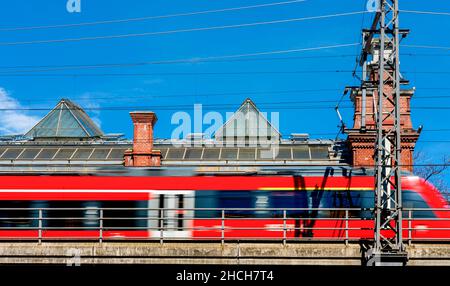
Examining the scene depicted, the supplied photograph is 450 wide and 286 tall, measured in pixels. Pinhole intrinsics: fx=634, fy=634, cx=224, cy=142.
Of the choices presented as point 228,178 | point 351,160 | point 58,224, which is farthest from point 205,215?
point 351,160

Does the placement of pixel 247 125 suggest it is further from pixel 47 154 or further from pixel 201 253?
pixel 201 253

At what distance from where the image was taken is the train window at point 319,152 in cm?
3731

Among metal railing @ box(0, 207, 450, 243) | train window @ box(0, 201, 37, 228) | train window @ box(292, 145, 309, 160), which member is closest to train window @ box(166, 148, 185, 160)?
train window @ box(292, 145, 309, 160)

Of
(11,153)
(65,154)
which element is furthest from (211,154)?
(11,153)

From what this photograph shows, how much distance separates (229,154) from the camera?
38375 millimetres

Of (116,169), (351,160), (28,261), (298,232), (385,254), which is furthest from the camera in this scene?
(351,160)

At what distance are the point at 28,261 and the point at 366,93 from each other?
82.3 ft

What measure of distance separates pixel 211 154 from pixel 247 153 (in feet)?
7.19

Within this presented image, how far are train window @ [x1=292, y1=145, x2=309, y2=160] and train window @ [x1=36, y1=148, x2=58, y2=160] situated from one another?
1480 centimetres

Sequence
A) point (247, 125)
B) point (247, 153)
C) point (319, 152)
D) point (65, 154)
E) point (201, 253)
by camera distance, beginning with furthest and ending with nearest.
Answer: point (247, 125) < point (65, 154) < point (247, 153) < point (319, 152) < point (201, 253)

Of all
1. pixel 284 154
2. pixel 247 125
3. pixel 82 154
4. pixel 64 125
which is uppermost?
pixel 64 125

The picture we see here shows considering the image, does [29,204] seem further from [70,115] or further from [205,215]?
[70,115]

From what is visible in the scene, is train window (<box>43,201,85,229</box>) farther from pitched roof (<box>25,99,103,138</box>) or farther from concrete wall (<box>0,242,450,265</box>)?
pitched roof (<box>25,99,103,138</box>)
